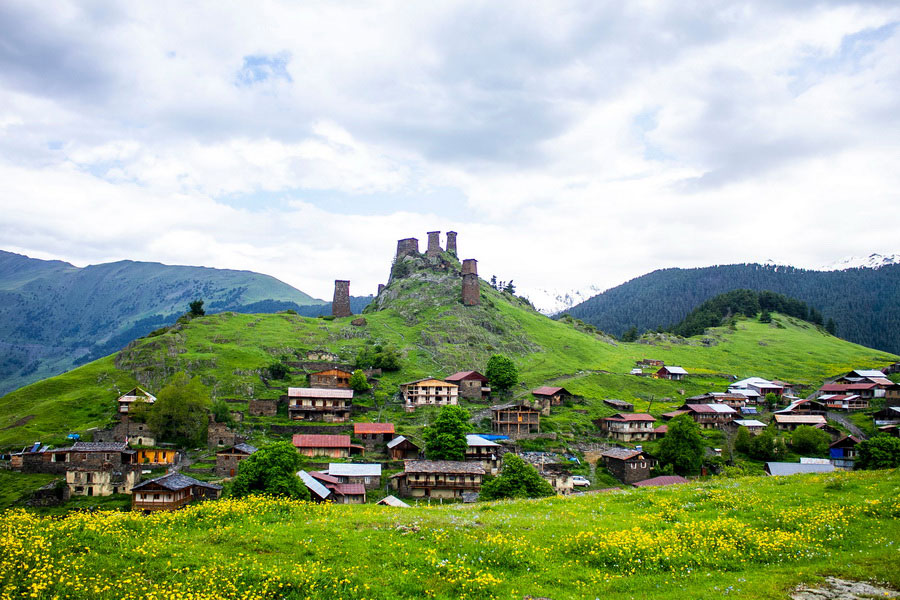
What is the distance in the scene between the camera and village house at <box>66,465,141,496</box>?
198ft

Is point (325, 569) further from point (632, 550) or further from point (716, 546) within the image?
point (716, 546)

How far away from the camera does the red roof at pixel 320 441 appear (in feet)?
248

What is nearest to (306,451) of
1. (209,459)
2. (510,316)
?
(209,459)

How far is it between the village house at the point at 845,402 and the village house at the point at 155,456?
393 ft

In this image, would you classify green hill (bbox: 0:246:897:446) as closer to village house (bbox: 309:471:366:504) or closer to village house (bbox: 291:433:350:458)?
village house (bbox: 291:433:350:458)

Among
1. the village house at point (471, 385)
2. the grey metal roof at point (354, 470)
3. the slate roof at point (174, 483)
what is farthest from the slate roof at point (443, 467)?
the village house at point (471, 385)

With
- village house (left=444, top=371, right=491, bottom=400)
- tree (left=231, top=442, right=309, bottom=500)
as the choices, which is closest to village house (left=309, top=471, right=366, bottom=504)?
tree (left=231, top=442, right=309, bottom=500)

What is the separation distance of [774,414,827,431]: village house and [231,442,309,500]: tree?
8841cm

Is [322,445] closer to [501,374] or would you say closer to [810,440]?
[501,374]

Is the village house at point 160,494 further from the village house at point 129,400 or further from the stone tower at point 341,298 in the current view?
the stone tower at point 341,298

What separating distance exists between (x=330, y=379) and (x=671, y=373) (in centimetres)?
8751

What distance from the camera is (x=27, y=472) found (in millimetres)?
64812

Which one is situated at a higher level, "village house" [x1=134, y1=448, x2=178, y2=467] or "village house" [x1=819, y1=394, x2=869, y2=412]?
"village house" [x1=819, y1=394, x2=869, y2=412]

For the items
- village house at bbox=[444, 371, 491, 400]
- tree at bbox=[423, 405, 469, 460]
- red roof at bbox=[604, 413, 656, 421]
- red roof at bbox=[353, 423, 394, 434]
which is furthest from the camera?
village house at bbox=[444, 371, 491, 400]
